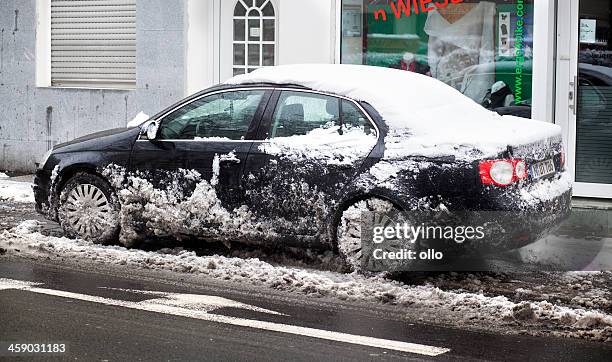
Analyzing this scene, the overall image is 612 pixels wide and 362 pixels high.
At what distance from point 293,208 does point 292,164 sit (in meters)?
0.34

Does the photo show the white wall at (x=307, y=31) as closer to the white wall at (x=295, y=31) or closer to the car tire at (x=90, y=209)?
the white wall at (x=295, y=31)

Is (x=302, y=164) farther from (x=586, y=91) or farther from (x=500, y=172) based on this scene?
(x=586, y=91)

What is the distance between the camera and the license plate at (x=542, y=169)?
8.55 m

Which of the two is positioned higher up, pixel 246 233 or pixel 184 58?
pixel 184 58

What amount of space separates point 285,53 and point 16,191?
368 cm

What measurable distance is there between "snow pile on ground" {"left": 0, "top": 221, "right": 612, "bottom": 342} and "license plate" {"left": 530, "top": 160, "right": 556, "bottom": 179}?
112 centimetres

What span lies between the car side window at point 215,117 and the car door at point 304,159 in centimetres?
19

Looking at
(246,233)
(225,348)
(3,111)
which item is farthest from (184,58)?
(225,348)

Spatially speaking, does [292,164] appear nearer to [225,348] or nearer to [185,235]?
[185,235]

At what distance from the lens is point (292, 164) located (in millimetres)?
8812

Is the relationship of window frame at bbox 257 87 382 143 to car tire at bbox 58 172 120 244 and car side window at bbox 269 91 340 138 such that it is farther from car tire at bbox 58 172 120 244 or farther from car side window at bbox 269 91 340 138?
car tire at bbox 58 172 120 244

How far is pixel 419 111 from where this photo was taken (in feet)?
28.9

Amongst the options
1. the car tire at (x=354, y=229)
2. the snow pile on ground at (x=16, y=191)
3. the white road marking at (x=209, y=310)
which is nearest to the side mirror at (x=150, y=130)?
the white road marking at (x=209, y=310)

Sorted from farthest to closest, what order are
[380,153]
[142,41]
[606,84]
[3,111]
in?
[3,111] < [142,41] < [606,84] < [380,153]
